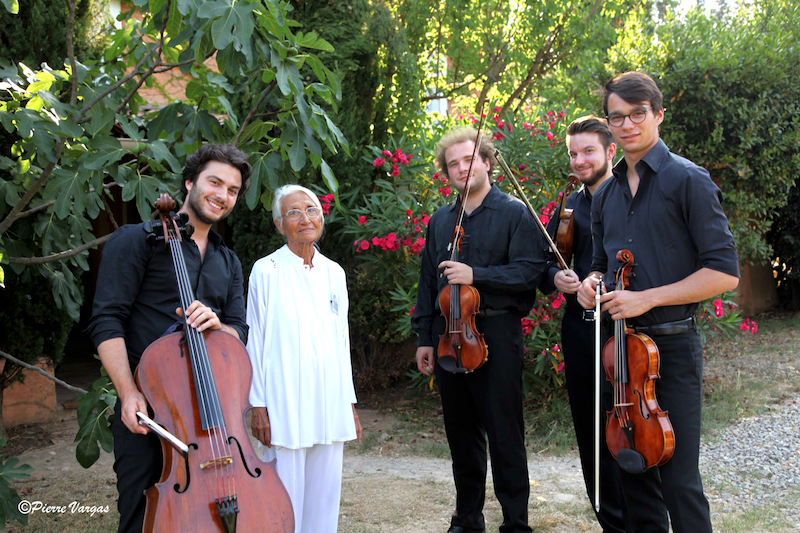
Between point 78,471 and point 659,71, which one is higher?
point 659,71

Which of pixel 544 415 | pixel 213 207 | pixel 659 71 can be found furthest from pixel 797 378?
pixel 213 207

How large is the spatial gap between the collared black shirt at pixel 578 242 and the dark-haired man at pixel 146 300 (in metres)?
1.57

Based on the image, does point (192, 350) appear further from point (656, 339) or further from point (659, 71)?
point (659, 71)

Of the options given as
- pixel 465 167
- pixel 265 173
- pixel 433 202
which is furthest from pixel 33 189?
pixel 433 202

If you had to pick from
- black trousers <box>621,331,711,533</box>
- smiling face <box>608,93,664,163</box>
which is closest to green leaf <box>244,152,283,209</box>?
smiling face <box>608,93,664,163</box>

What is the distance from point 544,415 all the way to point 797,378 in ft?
9.48

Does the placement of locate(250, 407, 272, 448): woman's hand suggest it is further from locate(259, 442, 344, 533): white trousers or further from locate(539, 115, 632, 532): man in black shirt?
locate(539, 115, 632, 532): man in black shirt

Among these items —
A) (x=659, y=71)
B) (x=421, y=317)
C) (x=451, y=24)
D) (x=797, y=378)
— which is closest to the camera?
(x=421, y=317)

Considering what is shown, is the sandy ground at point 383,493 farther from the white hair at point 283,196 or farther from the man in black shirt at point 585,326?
the white hair at point 283,196

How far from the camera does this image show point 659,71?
7340mm

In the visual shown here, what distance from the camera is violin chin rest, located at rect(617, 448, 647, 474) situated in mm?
2158

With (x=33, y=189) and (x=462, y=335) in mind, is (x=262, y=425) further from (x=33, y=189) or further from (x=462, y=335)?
(x=33, y=189)

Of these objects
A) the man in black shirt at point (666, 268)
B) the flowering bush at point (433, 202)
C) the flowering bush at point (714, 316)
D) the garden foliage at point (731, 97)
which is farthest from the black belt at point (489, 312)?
the garden foliage at point (731, 97)

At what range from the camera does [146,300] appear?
235 cm
